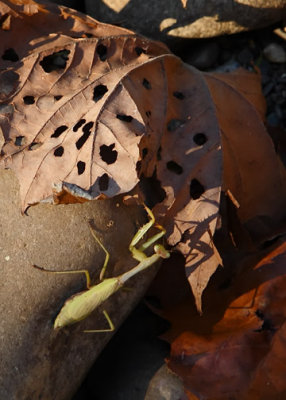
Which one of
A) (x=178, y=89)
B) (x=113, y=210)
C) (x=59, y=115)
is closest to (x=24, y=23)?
(x=59, y=115)

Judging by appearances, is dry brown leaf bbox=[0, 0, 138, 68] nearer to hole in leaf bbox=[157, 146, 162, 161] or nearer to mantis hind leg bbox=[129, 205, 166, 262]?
hole in leaf bbox=[157, 146, 162, 161]

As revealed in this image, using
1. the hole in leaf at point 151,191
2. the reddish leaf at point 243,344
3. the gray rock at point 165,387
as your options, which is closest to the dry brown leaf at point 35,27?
the hole in leaf at point 151,191

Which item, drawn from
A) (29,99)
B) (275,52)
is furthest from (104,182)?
(275,52)

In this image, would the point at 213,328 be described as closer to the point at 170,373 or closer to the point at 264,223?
the point at 170,373

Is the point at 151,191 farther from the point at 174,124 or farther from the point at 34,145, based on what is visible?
the point at 34,145

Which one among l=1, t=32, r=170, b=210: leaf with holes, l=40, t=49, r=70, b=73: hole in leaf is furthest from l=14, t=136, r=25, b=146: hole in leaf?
l=40, t=49, r=70, b=73: hole in leaf

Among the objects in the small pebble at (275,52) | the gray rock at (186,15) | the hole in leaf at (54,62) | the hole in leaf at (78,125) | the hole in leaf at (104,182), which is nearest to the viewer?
the hole in leaf at (104,182)

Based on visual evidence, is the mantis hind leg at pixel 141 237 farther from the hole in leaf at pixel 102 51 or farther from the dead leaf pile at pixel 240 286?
the hole in leaf at pixel 102 51
